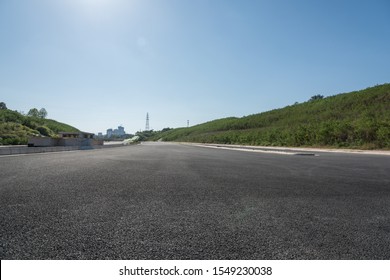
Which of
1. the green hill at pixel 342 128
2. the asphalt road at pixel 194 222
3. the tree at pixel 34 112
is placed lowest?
the asphalt road at pixel 194 222

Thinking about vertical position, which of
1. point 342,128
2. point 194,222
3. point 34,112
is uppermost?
point 34,112

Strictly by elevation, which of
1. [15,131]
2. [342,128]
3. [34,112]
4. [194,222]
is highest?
[34,112]

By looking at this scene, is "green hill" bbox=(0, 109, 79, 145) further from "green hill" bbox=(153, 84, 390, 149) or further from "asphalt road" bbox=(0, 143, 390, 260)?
"green hill" bbox=(153, 84, 390, 149)

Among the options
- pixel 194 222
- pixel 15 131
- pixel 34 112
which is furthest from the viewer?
pixel 34 112

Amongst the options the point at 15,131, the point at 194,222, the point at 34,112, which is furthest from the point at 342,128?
the point at 34,112

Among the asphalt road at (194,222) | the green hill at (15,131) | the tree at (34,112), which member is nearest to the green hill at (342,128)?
the asphalt road at (194,222)

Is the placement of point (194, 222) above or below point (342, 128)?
below

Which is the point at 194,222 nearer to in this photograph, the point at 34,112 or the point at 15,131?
the point at 15,131

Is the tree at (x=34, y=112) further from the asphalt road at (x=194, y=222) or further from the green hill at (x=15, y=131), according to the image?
the asphalt road at (x=194, y=222)

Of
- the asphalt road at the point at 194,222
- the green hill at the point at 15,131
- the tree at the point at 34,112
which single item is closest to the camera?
the asphalt road at the point at 194,222

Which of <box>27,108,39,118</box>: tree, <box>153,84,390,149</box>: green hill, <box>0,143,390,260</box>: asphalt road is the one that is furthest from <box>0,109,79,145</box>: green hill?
<box>27,108,39,118</box>: tree

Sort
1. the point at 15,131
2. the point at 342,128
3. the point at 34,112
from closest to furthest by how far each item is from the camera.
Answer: the point at 342,128 < the point at 15,131 < the point at 34,112

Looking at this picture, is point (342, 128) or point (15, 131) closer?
point (342, 128)
